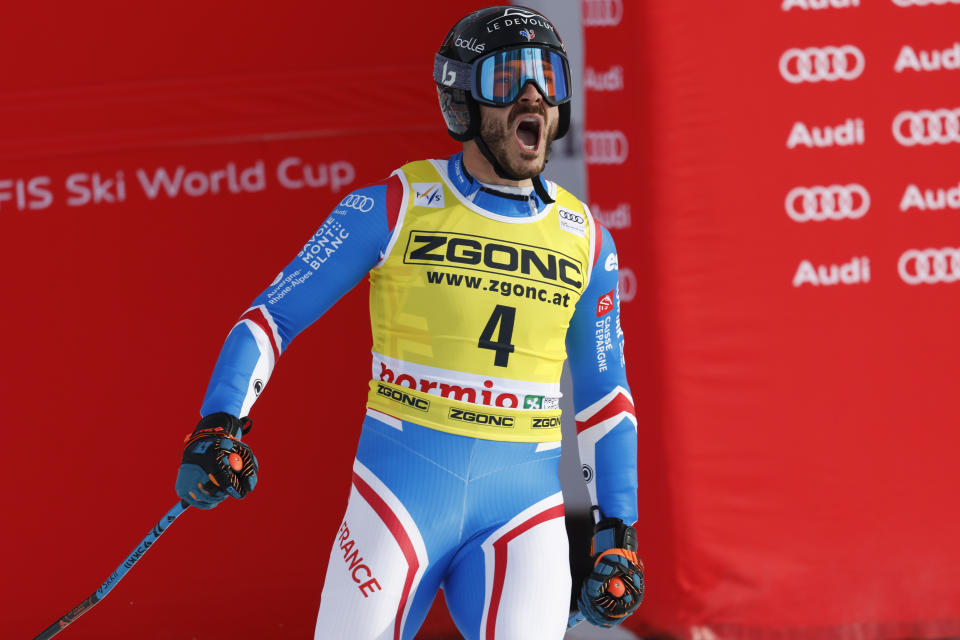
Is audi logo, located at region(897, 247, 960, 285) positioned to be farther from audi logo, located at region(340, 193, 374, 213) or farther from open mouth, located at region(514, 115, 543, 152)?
audi logo, located at region(340, 193, 374, 213)

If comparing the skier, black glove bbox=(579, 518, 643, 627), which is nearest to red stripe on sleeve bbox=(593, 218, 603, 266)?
the skier

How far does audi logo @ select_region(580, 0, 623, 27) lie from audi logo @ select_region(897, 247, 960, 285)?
1.46 meters

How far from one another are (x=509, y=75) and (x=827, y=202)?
1.92m

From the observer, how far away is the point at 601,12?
3688 millimetres

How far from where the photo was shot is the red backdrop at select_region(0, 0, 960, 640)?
11.9 feet

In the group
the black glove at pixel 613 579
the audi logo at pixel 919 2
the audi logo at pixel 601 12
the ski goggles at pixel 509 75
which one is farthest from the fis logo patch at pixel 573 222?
the audi logo at pixel 919 2

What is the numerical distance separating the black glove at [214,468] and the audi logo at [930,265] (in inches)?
111

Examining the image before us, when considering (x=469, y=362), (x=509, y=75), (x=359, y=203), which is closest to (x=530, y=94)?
(x=509, y=75)

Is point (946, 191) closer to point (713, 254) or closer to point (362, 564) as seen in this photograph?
point (713, 254)

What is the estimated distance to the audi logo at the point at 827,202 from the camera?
12.2 feet

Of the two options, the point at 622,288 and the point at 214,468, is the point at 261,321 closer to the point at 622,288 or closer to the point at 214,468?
the point at 214,468

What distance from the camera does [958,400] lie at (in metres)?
3.79

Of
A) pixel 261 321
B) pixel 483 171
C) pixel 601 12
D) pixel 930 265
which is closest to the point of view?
pixel 261 321

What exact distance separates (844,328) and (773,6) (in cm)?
127
